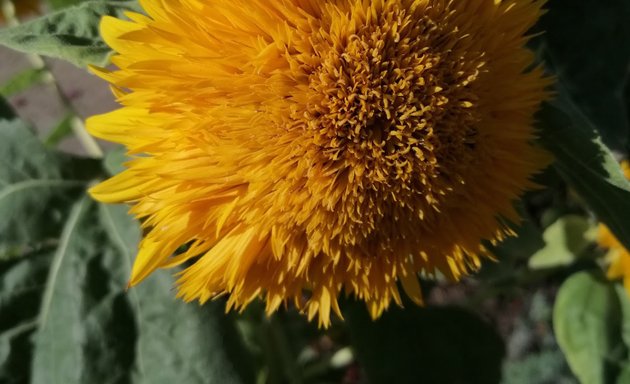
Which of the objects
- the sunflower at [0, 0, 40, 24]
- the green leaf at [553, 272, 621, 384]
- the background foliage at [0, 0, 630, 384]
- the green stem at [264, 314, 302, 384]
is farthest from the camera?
the sunflower at [0, 0, 40, 24]

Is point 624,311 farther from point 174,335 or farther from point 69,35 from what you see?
point 69,35

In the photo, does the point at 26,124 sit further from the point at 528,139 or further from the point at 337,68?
the point at 528,139

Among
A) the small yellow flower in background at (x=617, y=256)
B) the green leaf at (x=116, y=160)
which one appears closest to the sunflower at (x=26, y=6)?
the green leaf at (x=116, y=160)

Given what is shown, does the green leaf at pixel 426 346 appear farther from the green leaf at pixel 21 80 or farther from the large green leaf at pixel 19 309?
the green leaf at pixel 21 80

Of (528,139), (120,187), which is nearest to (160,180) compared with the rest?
(120,187)

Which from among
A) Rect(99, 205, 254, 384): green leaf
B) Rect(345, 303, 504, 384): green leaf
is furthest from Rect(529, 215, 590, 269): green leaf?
Rect(99, 205, 254, 384): green leaf

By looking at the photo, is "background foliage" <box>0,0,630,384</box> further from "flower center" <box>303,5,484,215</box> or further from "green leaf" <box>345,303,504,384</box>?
"flower center" <box>303,5,484,215</box>

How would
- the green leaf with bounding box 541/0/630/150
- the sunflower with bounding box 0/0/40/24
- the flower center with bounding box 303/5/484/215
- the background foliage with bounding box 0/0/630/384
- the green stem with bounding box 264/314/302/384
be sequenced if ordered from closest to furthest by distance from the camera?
the flower center with bounding box 303/5/484/215
the background foliage with bounding box 0/0/630/384
the green leaf with bounding box 541/0/630/150
the green stem with bounding box 264/314/302/384
the sunflower with bounding box 0/0/40/24
